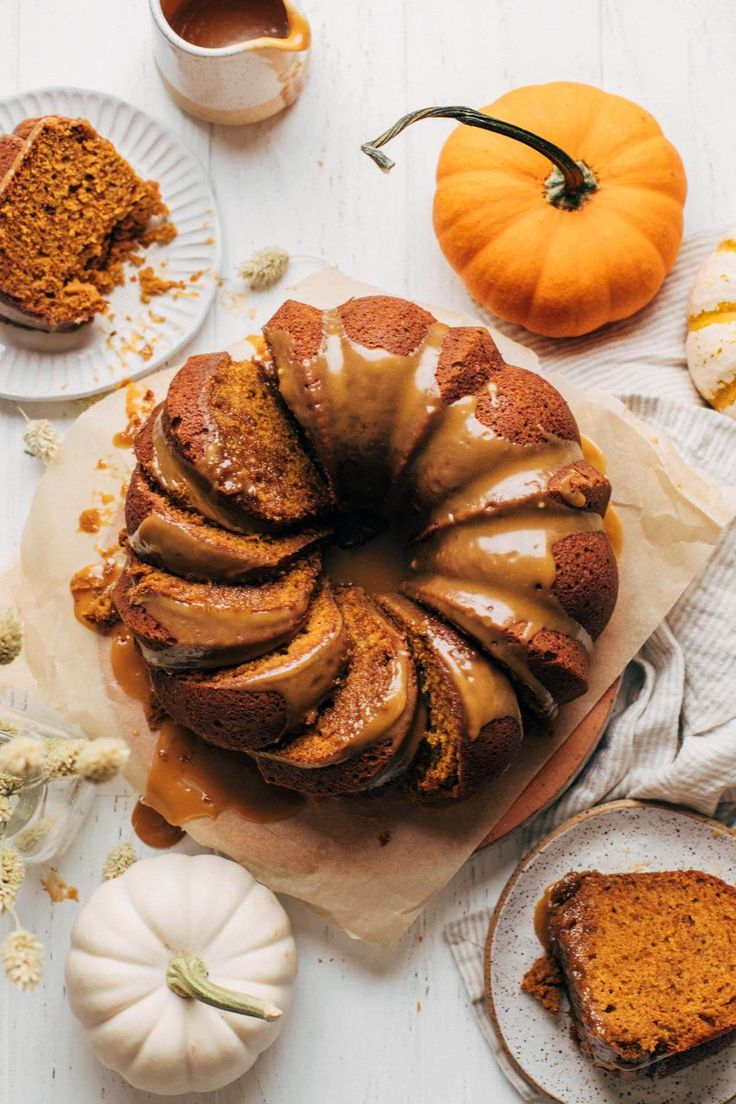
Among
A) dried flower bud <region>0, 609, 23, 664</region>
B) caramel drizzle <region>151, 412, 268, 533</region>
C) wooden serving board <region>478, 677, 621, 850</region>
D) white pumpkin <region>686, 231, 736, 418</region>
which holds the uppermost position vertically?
A: white pumpkin <region>686, 231, 736, 418</region>

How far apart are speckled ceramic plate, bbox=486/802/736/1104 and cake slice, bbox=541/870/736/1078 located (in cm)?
5

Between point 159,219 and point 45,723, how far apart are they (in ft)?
5.79

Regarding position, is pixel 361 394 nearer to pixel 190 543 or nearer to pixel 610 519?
pixel 190 543

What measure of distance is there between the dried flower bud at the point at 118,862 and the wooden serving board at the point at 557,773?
1.12 metres

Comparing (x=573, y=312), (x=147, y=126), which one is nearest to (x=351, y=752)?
(x=573, y=312)

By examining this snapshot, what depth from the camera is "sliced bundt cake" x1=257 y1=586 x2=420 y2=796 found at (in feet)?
11.1

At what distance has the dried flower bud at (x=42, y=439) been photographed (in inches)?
156

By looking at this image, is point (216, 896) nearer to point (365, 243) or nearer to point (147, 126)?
point (365, 243)

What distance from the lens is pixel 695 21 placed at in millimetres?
4336

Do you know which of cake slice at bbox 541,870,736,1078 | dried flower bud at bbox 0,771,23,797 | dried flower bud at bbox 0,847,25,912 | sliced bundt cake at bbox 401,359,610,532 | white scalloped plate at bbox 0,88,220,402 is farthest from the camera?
white scalloped plate at bbox 0,88,220,402

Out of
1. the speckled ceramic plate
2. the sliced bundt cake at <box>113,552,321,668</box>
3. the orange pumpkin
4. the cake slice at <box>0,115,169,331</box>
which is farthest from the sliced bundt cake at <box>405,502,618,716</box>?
the cake slice at <box>0,115,169,331</box>

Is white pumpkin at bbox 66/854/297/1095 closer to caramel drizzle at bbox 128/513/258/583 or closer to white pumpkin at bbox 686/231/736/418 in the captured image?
caramel drizzle at bbox 128/513/258/583

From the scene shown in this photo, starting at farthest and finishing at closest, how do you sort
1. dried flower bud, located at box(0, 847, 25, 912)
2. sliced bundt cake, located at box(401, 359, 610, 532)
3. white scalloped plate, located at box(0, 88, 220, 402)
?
white scalloped plate, located at box(0, 88, 220, 402) < sliced bundt cake, located at box(401, 359, 610, 532) < dried flower bud, located at box(0, 847, 25, 912)

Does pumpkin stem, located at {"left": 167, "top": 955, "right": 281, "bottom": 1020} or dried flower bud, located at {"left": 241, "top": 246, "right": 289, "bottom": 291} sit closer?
pumpkin stem, located at {"left": 167, "top": 955, "right": 281, "bottom": 1020}
